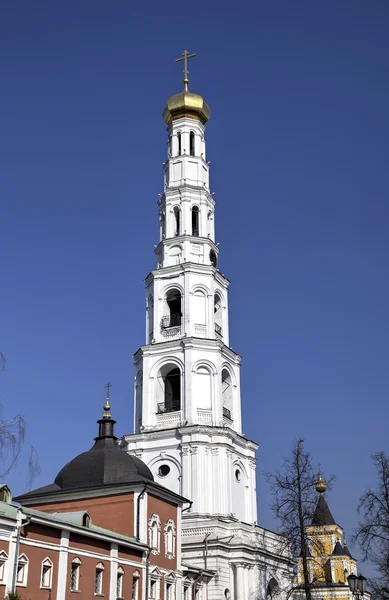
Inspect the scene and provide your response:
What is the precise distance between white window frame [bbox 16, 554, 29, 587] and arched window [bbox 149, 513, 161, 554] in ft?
26.8

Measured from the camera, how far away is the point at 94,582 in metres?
26.4

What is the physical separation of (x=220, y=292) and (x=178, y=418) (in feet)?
28.9

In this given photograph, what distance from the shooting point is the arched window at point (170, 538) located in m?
32.1

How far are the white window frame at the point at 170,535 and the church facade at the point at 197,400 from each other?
6550mm

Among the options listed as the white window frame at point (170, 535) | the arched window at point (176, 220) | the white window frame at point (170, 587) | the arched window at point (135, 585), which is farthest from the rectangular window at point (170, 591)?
the arched window at point (176, 220)

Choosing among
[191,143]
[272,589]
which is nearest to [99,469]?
[272,589]

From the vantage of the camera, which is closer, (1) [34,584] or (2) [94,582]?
(1) [34,584]

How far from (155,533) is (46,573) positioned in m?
7.84

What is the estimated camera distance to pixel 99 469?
34094 millimetres

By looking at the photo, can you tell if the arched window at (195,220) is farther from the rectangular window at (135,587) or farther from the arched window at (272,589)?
the rectangular window at (135,587)

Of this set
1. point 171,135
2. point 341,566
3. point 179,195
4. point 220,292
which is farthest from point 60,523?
point 341,566

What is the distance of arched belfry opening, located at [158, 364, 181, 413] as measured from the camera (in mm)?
44719

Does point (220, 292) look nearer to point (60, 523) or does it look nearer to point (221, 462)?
point (221, 462)

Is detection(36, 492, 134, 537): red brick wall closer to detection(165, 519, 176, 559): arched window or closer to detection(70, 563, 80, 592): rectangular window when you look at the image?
detection(165, 519, 176, 559): arched window
